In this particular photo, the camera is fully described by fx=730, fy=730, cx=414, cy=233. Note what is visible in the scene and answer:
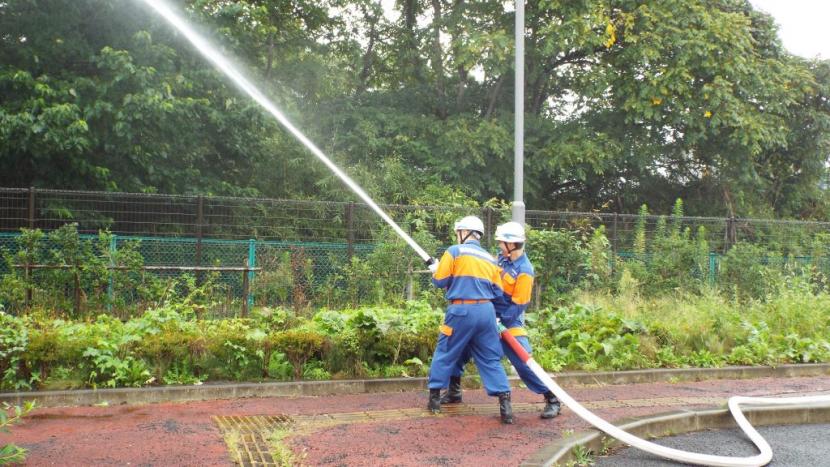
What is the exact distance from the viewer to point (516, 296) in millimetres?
7086

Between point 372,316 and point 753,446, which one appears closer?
point 753,446

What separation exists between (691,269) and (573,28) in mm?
7846

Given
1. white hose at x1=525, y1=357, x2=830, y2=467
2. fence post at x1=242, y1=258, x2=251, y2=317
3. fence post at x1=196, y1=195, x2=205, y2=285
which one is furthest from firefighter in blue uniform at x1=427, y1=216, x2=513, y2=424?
fence post at x1=196, y1=195, x2=205, y2=285

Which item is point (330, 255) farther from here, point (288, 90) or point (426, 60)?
point (426, 60)

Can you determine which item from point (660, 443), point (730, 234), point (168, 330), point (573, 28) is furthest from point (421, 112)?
point (660, 443)

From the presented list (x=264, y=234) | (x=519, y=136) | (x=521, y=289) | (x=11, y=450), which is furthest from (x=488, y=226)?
(x=11, y=450)

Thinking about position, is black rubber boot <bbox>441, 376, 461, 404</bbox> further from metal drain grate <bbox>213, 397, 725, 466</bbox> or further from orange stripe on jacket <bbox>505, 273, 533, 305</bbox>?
orange stripe on jacket <bbox>505, 273, 533, 305</bbox>

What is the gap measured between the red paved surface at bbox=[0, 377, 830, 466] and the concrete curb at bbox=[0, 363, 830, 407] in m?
0.18

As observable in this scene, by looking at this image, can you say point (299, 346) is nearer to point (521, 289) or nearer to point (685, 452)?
point (521, 289)

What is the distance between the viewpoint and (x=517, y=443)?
608 centimetres

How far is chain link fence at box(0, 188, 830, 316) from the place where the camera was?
12773mm

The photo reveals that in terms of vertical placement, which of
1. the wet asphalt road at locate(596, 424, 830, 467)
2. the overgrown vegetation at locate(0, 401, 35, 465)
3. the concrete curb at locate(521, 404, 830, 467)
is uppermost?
the overgrown vegetation at locate(0, 401, 35, 465)

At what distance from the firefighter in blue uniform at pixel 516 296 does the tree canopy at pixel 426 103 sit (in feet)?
33.2

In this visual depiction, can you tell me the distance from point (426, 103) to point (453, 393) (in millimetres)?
18104
